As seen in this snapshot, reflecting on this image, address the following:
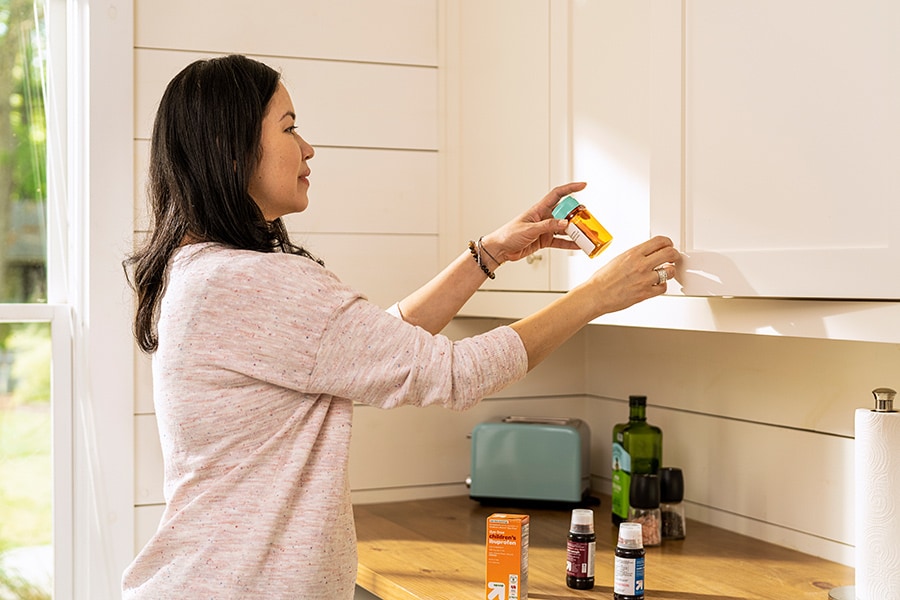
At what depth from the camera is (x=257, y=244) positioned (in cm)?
143

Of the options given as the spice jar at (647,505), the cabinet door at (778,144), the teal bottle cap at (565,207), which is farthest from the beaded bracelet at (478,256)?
the spice jar at (647,505)

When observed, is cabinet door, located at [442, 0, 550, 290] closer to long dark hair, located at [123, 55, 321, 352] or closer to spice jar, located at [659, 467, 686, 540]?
spice jar, located at [659, 467, 686, 540]

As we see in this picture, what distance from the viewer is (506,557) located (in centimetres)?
161

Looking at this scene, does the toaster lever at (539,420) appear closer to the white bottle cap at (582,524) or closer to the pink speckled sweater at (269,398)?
the white bottle cap at (582,524)

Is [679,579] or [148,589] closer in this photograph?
[148,589]

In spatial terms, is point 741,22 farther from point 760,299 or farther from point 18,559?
point 18,559

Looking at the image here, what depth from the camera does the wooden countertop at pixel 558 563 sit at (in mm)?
1692

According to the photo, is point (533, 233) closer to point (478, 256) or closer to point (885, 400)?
point (478, 256)

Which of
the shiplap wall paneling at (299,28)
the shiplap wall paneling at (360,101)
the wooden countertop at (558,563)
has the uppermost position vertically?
the shiplap wall paneling at (299,28)

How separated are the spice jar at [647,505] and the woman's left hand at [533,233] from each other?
0.51 meters

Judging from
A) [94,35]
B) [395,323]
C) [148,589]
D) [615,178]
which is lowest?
[148,589]

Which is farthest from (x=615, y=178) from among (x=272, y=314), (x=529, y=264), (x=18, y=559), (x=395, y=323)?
(x=18, y=559)

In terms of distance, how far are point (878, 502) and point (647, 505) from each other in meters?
0.56

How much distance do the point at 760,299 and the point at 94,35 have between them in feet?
4.61
